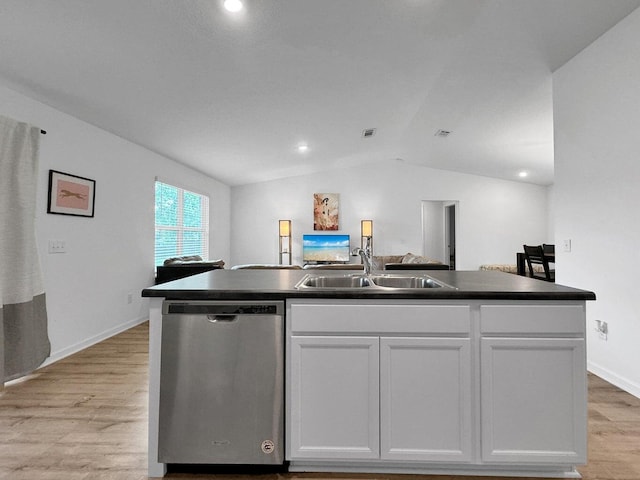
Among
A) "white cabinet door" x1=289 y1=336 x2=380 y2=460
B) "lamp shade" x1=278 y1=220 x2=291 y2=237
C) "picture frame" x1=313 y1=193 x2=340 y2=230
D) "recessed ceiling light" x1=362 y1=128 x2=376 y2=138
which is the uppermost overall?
"recessed ceiling light" x1=362 y1=128 x2=376 y2=138

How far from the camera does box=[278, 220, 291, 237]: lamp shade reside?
25.4 feet

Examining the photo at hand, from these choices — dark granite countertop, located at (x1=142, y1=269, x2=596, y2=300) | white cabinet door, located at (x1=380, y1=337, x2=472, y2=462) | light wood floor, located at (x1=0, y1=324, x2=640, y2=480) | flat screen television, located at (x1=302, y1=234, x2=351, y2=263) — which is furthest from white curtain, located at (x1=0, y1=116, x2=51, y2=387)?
flat screen television, located at (x1=302, y1=234, x2=351, y2=263)

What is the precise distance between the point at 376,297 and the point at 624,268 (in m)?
2.16

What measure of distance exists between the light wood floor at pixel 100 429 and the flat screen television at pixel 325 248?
513 centimetres

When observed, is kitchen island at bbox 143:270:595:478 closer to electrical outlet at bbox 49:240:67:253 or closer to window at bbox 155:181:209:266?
electrical outlet at bbox 49:240:67:253

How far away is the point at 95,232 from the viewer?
11.8 ft

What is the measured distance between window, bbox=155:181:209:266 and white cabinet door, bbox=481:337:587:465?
4.55 m

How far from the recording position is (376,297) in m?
1.54

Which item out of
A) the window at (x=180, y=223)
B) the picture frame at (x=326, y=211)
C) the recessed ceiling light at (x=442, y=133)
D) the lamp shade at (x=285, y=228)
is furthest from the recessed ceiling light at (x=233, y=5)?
the picture frame at (x=326, y=211)

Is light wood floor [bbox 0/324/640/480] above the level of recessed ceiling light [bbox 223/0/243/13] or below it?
below

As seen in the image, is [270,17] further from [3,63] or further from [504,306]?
[504,306]

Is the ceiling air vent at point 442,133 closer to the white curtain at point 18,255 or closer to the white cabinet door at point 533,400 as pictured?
the white cabinet door at point 533,400

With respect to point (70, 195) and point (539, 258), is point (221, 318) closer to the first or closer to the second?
point (70, 195)

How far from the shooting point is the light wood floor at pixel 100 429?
162cm
